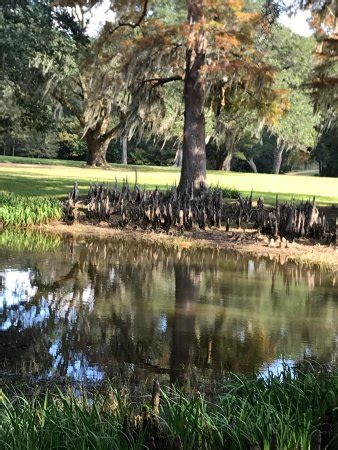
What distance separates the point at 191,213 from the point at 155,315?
793cm

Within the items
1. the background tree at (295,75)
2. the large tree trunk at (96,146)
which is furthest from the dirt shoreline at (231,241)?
the background tree at (295,75)

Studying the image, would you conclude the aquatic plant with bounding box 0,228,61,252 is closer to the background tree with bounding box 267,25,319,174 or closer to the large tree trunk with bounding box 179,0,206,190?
the large tree trunk with bounding box 179,0,206,190

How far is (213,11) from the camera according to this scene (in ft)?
59.3

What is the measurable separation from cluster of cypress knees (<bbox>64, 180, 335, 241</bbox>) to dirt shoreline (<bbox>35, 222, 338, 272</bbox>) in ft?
1.15

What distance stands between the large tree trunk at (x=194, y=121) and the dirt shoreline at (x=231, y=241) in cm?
341

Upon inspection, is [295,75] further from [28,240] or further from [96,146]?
[28,240]

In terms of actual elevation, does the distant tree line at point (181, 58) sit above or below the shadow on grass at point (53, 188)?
above

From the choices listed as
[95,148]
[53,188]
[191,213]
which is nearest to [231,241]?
[191,213]

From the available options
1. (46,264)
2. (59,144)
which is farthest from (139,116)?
(59,144)

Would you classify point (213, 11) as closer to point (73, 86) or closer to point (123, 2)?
point (123, 2)

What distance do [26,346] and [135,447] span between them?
3.36 m

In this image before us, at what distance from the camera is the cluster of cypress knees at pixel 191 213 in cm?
1459

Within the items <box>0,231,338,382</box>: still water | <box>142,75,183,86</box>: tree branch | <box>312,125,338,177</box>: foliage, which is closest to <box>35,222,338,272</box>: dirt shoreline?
<box>0,231,338,382</box>: still water

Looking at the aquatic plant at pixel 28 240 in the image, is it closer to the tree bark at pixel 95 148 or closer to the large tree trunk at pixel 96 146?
the large tree trunk at pixel 96 146
